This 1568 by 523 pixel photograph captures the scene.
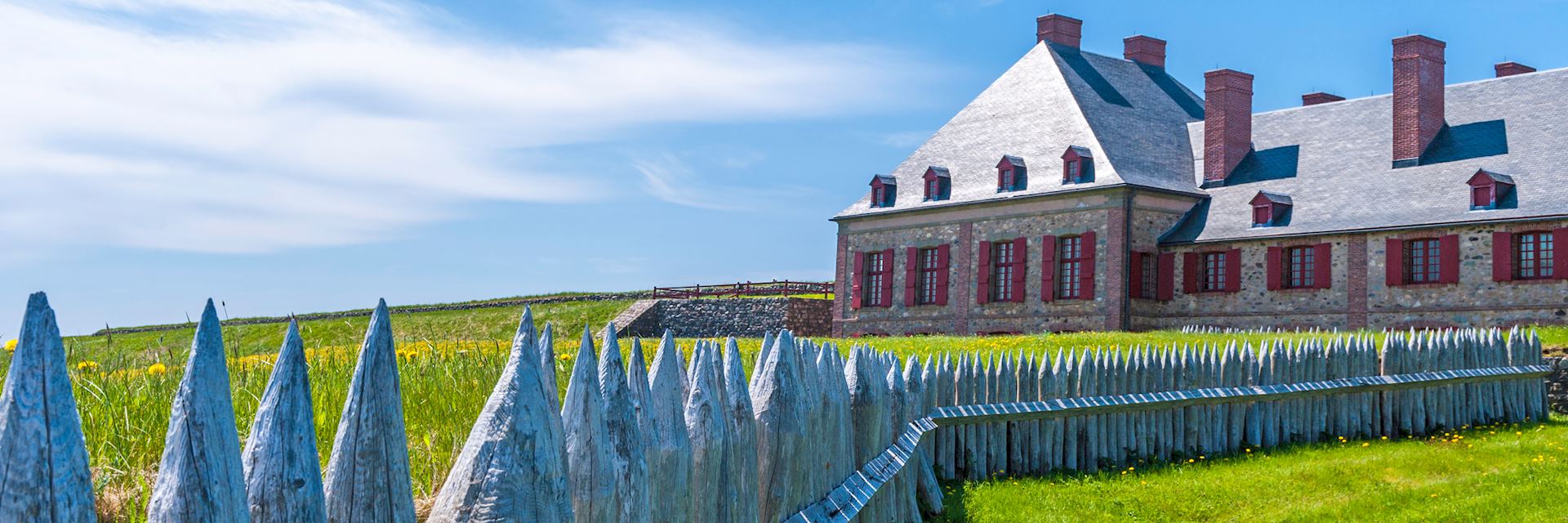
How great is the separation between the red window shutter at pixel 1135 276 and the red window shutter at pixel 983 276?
11.5ft

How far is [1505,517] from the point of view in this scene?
855cm

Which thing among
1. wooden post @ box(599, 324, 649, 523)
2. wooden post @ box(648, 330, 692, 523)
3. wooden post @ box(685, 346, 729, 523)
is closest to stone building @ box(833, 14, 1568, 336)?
wooden post @ box(685, 346, 729, 523)

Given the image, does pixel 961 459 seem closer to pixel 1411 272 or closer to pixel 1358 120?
pixel 1411 272

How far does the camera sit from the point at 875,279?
3338 cm

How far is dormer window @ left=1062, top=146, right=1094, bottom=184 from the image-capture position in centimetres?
2892

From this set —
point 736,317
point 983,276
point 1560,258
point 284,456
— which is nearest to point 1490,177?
point 1560,258

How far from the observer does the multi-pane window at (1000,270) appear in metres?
30.4

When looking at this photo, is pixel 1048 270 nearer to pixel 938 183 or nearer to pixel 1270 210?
pixel 938 183

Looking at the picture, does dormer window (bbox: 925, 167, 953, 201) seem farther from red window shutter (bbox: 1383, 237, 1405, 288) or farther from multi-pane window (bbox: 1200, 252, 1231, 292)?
red window shutter (bbox: 1383, 237, 1405, 288)

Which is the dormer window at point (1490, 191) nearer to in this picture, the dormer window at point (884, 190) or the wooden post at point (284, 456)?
the dormer window at point (884, 190)

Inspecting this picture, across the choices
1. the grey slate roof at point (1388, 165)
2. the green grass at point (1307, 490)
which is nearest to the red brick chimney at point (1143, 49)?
the grey slate roof at point (1388, 165)

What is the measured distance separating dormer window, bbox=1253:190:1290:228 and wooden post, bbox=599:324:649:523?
86.3ft

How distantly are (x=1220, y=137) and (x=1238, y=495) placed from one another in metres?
22.3

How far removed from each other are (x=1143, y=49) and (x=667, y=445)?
35444 mm
